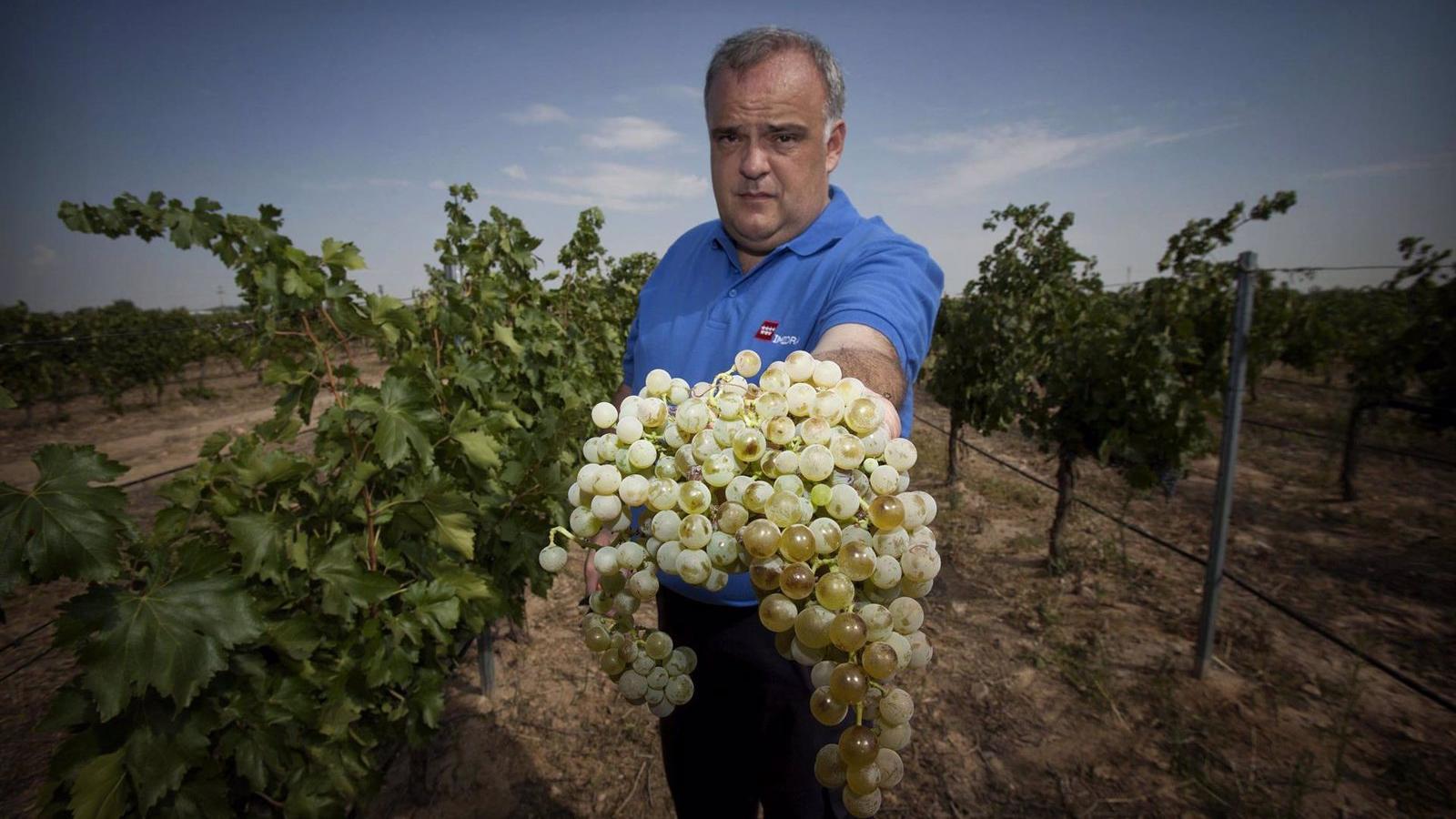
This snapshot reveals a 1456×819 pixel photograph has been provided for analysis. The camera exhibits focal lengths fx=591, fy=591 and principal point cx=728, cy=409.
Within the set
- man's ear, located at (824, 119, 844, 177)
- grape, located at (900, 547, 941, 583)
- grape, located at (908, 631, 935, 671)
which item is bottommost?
grape, located at (908, 631, 935, 671)

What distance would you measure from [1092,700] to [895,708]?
13.0 ft

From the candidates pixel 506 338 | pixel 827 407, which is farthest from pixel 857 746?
pixel 506 338

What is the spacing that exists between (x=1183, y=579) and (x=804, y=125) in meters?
6.13

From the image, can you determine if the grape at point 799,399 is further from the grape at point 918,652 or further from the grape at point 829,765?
the grape at point 829,765

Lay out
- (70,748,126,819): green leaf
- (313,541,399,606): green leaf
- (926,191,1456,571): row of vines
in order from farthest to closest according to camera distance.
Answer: (926,191,1456,571): row of vines < (313,541,399,606): green leaf < (70,748,126,819): green leaf

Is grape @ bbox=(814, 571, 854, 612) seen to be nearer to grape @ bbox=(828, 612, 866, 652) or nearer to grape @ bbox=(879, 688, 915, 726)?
grape @ bbox=(828, 612, 866, 652)

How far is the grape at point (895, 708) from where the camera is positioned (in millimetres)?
989

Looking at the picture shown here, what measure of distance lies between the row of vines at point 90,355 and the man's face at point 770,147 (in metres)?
13.4

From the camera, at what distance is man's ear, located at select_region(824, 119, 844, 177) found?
196cm

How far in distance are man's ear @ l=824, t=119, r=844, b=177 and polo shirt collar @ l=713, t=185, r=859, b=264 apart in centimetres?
11

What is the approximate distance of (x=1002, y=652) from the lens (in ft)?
14.9

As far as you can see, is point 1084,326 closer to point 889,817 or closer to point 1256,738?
point 1256,738

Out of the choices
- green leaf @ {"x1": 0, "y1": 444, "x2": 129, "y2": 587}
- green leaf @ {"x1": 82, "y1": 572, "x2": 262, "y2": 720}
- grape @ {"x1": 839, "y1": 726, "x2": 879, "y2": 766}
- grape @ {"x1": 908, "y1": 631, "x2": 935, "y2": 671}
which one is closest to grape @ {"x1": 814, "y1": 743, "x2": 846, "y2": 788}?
grape @ {"x1": 839, "y1": 726, "x2": 879, "y2": 766}

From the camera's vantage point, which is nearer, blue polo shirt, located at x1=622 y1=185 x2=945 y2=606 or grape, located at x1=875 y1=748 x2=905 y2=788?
grape, located at x1=875 y1=748 x2=905 y2=788
